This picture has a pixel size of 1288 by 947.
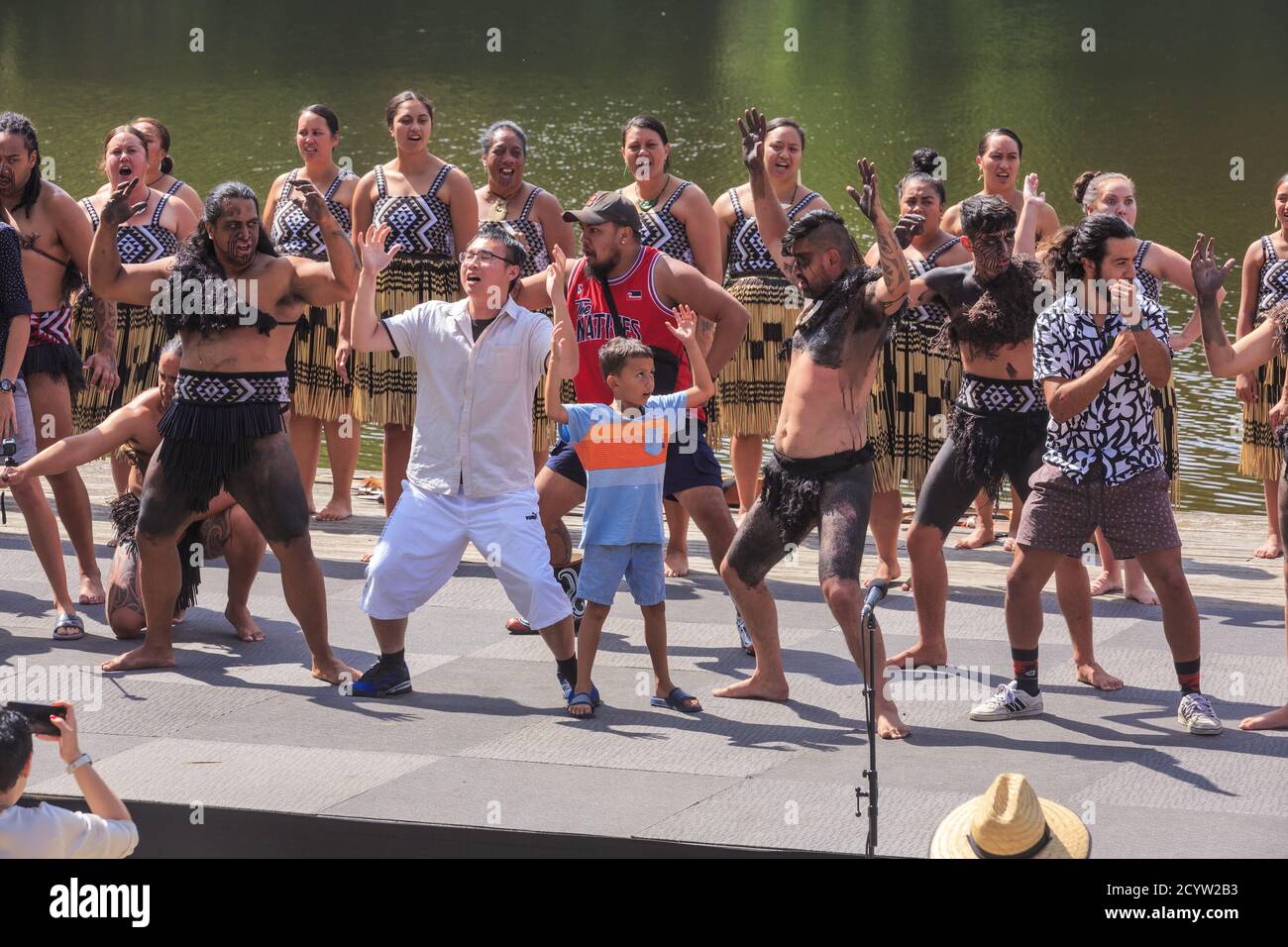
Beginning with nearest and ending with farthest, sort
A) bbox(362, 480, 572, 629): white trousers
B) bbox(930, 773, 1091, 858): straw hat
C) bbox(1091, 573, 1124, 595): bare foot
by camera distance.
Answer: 1. bbox(930, 773, 1091, 858): straw hat
2. bbox(362, 480, 572, 629): white trousers
3. bbox(1091, 573, 1124, 595): bare foot

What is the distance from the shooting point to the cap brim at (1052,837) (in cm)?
396

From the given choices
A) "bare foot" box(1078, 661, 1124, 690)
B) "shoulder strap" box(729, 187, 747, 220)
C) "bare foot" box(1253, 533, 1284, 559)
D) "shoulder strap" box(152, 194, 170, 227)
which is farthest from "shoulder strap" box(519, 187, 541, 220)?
"bare foot" box(1253, 533, 1284, 559)

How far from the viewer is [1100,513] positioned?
22.8 ft

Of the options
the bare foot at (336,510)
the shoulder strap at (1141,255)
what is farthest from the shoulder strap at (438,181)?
the shoulder strap at (1141,255)

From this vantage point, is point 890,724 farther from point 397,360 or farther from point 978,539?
point 397,360

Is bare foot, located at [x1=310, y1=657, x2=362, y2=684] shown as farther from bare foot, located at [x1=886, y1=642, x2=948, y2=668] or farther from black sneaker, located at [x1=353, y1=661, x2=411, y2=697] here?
bare foot, located at [x1=886, y1=642, x2=948, y2=668]

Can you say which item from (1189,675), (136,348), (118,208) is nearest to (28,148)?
(118,208)

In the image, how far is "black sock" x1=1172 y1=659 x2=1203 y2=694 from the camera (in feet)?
22.7

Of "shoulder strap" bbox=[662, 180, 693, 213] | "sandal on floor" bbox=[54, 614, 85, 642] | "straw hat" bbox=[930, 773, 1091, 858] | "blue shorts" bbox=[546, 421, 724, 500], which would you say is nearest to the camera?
"straw hat" bbox=[930, 773, 1091, 858]

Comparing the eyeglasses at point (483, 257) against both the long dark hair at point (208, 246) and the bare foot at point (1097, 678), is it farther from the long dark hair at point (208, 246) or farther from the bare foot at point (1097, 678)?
the bare foot at point (1097, 678)

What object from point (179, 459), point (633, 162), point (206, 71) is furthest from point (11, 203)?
point (206, 71)

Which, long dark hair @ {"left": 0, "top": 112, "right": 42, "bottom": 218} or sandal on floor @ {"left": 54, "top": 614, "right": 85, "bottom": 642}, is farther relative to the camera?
long dark hair @ {"left": 0, "top": 112, "right": 42, "bottom": 218}

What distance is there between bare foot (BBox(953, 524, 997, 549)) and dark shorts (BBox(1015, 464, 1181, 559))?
305 cm

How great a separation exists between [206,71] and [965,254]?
29864 mm
